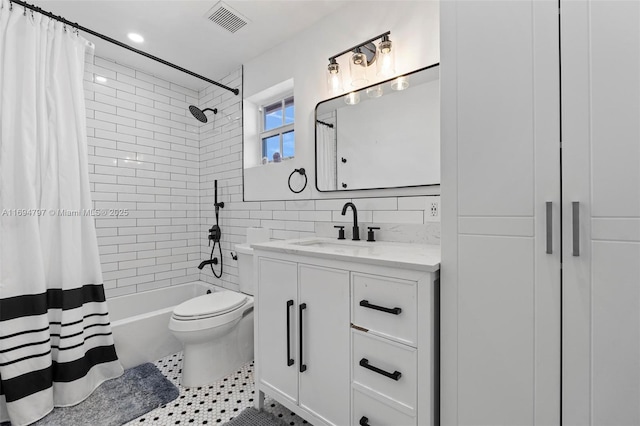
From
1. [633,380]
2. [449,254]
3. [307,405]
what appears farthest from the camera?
[307,405]

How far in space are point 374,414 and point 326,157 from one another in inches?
60.0

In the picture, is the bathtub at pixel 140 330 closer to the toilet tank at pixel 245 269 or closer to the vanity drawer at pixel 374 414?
the toilet tank at pixel 245 269

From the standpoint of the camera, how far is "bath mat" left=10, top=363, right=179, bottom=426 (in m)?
1.64

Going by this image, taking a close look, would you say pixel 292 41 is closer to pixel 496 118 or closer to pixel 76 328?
pixel 496 118

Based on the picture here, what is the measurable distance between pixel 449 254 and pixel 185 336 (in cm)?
168

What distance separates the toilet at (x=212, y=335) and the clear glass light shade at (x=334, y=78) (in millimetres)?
1619

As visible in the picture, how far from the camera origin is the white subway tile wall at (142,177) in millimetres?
2576

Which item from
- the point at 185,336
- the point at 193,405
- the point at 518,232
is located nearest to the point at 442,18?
the point at 518,232

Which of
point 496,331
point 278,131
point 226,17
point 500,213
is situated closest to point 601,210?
point 500,213

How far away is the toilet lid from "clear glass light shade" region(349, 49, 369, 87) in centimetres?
170

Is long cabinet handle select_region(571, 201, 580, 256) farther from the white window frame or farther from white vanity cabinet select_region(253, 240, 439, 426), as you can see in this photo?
the white window frame

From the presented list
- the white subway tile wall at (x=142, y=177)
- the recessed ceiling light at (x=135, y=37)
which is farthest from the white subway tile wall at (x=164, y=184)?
the recessed ceiling light at (x=135, y=37)

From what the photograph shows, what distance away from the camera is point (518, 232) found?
3.11 ft

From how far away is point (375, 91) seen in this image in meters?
1.84
